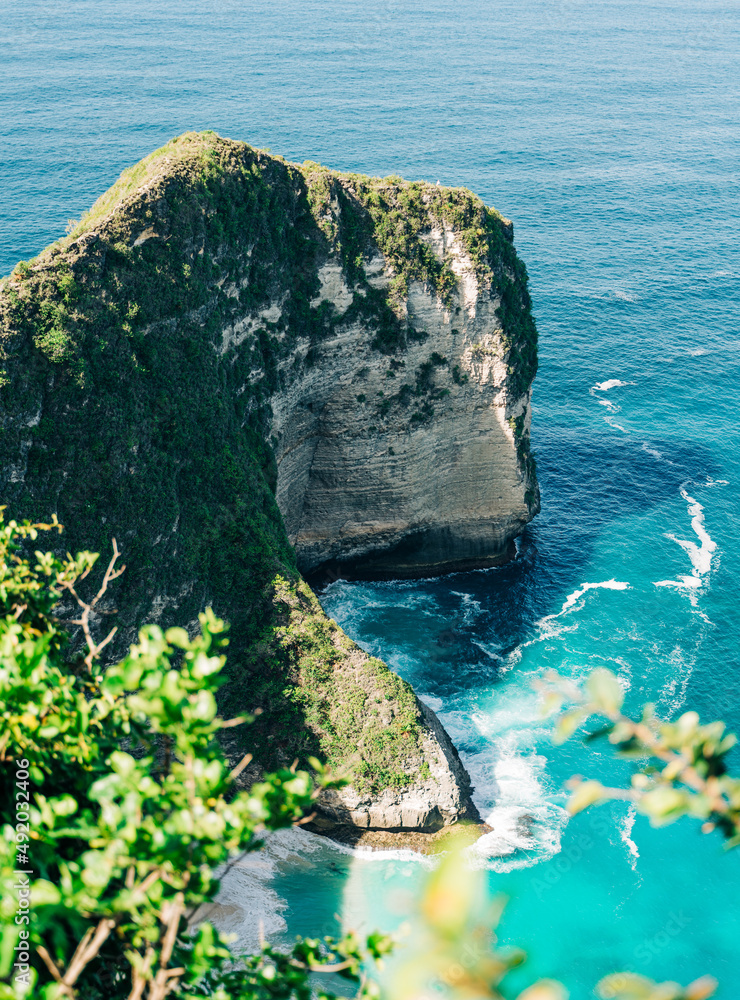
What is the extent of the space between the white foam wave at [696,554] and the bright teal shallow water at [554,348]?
194 mm

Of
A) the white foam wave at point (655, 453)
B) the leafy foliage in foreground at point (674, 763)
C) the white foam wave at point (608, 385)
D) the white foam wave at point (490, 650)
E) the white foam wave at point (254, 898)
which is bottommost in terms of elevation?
the white foam wave at point (254, 898)

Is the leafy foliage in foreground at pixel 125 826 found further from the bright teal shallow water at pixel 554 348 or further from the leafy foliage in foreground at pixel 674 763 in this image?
the bright teal shallow water at pixel 554 348

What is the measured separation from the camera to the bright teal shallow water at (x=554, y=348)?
37.6m

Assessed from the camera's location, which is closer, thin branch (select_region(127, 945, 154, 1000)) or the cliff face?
thin branch (select_region(127, 945, 154, 1000))

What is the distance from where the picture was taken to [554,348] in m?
75.2

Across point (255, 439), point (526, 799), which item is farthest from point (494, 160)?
point (526, 799)

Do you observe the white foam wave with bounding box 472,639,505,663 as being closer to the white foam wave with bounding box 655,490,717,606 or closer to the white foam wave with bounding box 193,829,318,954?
the white foam wave with bounding box 655,490,717,606

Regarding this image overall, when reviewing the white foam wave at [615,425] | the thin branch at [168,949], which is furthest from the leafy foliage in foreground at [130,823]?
the white foam wave at [615,425]

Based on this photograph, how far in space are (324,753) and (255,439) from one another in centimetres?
1632

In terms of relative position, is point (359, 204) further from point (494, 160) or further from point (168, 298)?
point (494, 160)

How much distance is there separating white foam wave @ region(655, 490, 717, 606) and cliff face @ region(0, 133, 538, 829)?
11269mm

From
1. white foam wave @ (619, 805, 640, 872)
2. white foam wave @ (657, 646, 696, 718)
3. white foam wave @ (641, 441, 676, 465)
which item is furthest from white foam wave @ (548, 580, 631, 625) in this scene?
white foam wave @ (641, 441, 676, 465)

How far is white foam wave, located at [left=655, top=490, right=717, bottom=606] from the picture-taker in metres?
53.1

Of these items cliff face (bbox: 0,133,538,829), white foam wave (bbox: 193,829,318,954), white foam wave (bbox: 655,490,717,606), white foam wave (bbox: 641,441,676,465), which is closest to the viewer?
cliff face (bbox: 0,133,538,829)
